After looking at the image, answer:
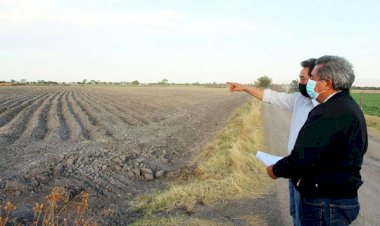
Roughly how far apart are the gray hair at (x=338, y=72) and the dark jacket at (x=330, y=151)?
78mm

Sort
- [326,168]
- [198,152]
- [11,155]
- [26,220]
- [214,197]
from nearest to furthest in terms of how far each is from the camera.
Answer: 1. [326,168]
2. [26,220]
3. [214,197]
4. [11,155]
5. [198,152]

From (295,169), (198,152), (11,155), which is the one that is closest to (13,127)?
→ (11,155)

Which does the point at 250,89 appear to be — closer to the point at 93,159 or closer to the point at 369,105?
the point at 93,159

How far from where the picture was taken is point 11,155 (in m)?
11.6

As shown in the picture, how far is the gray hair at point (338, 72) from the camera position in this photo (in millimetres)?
3420

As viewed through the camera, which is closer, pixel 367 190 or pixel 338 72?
pixel 338 72

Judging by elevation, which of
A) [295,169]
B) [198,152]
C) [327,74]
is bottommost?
[198,152]

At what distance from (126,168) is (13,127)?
8159 millimetres

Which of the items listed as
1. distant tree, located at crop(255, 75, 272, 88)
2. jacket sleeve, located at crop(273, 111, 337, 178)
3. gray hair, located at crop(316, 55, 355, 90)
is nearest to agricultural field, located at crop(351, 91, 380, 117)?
gray hair, located at crop(316, 55, 355, 90)

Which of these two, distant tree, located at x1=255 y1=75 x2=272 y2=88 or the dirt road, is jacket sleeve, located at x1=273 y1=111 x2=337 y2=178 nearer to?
the dirt road

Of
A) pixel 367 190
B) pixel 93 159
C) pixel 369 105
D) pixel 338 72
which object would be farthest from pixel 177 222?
pixel 369 105

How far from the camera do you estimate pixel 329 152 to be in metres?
3.29

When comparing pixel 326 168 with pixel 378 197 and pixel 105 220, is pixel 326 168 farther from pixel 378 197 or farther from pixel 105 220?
pixel 378 197

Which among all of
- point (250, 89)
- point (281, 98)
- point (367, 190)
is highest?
point (250, 89)
